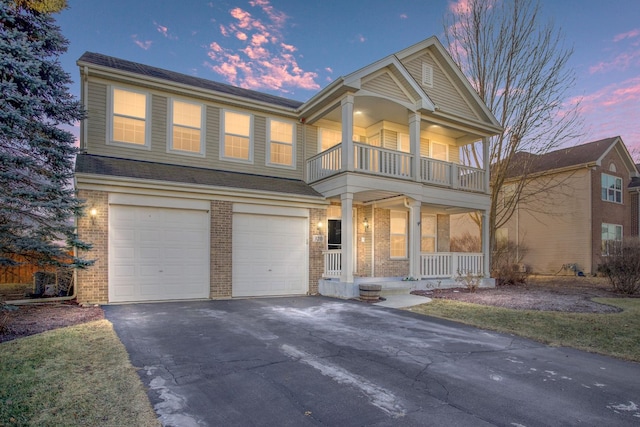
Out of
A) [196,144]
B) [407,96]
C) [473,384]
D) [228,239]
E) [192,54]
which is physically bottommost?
[473,384]

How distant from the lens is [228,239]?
11273 millimetres

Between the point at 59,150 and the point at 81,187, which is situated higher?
the point at 59,150

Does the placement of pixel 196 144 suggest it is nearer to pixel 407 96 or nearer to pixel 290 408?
pixel 407 96

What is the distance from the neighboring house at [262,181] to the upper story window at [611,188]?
40.0 ft

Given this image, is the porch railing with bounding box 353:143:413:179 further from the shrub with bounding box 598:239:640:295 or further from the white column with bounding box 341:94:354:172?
the shrub with bounding box 598:239:640:295

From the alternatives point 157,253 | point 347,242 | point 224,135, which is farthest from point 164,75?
point 347,242

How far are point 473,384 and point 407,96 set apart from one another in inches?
439

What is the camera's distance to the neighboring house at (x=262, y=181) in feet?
33.2

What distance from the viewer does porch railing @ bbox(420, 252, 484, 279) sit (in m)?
14.2

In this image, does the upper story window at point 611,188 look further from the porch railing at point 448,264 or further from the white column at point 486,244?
the porch railing at point 448,264

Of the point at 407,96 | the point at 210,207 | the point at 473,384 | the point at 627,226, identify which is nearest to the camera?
the point at 473,384

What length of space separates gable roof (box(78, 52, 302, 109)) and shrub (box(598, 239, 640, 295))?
12.9 m

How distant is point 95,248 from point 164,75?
6.37 m

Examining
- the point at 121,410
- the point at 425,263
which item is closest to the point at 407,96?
the point at 425,263
